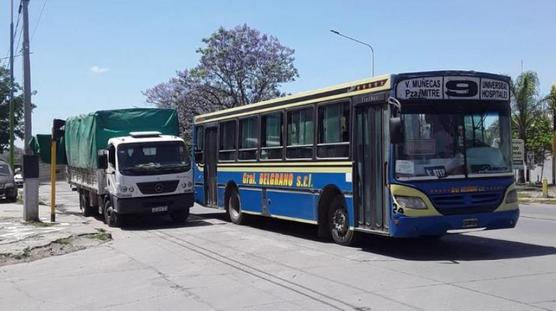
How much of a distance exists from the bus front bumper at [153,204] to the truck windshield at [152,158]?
0.67 m

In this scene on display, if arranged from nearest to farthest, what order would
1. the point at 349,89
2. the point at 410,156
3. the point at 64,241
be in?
the point at 410,156, the point at 349,89, the point at 64,241

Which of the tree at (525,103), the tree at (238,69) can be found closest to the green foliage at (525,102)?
the tree at (525,103)

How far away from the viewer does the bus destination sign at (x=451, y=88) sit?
1051cm

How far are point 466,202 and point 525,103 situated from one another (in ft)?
Result: 103

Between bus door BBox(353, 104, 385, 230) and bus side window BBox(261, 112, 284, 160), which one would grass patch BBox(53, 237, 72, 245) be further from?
bus door BBox(353, 104, 385, 230)

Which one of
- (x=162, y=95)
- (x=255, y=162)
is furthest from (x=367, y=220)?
(x=162, y=95)

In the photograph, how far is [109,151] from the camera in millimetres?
17703

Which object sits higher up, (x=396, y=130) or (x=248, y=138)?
(x=248, y=138)

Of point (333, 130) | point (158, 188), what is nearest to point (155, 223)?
point (158, 188)

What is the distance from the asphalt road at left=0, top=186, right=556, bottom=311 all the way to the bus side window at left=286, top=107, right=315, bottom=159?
1.80 m

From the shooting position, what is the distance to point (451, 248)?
38.6 ft

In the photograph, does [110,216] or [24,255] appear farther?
[110,216]

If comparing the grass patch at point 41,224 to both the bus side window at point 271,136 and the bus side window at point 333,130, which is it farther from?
the bus side window at point 333,130

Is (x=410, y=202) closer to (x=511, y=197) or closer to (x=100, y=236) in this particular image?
(x=511, y=197)
